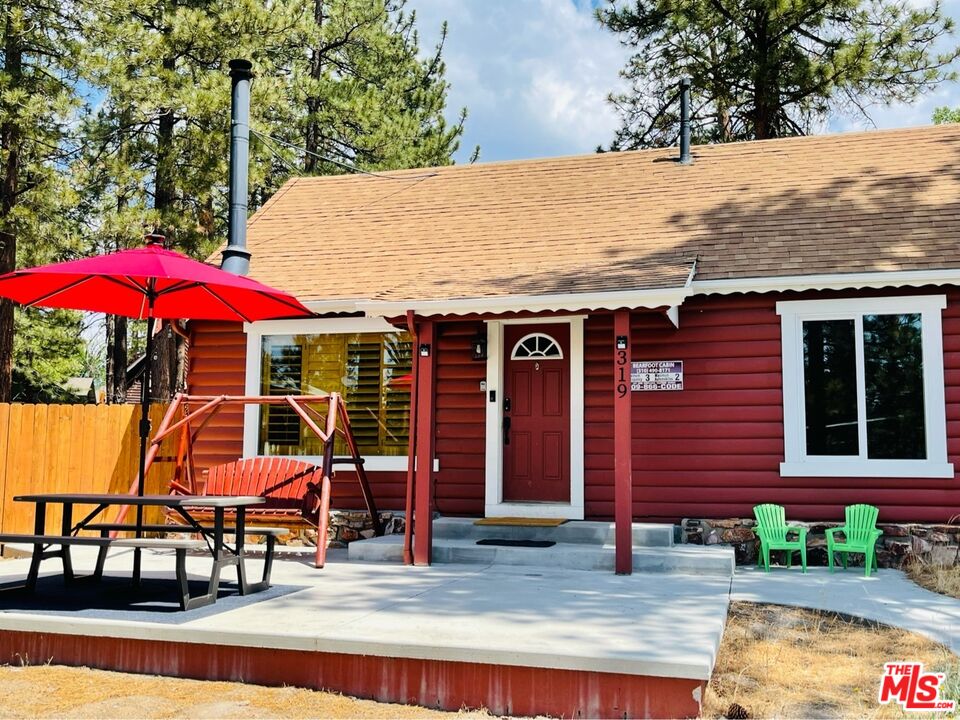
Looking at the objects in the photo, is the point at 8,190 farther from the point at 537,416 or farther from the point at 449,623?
the point at 449,623

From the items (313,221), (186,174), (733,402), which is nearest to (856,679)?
(733,402)

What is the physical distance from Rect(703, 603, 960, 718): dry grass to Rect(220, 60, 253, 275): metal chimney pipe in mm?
7117

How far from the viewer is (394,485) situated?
32.0ft

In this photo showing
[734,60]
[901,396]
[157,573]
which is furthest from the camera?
[734,60]

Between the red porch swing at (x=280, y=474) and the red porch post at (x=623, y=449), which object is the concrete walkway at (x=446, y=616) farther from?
the red porch swing at (x=280, y=474)

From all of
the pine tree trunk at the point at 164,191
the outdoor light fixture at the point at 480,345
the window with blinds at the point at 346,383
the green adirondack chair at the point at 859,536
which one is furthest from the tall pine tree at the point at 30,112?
the green adirondack chair at the point at 859,536

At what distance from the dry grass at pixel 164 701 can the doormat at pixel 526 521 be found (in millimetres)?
4207

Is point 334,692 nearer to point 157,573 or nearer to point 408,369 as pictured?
point 157,573

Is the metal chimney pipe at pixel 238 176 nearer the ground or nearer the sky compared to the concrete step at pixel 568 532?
nearer the sky

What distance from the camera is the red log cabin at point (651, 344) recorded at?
826 cm

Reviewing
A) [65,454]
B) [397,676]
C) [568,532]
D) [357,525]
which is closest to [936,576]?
[568,532]

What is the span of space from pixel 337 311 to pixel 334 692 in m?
5.47

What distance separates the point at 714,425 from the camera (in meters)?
8.85

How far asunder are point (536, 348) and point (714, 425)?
2052 mm
